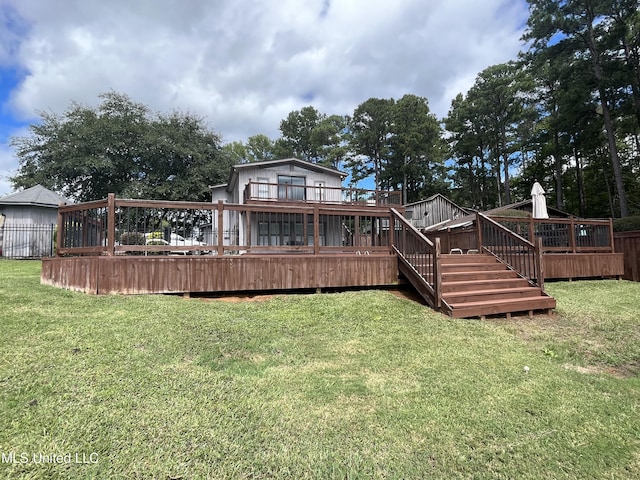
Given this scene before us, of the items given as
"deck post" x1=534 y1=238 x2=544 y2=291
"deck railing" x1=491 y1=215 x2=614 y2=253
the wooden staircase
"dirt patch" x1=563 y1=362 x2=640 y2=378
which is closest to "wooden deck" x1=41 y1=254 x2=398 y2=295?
the wooden staircase

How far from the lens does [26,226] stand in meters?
17.2

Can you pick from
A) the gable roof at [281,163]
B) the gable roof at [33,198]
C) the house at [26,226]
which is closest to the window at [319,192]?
the gable roof at [281,163]

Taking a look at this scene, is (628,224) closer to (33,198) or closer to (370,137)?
(370,137)

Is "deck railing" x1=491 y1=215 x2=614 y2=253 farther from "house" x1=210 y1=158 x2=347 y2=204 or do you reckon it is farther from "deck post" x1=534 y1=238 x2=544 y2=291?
"house" x1=210 y1=158 x2=347 y2=204

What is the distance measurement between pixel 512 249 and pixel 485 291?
1917 millimetres

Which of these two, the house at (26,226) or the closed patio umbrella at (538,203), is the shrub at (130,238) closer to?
the house at (26,226)

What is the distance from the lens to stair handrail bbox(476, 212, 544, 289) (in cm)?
680

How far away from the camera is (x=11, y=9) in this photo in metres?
10.6

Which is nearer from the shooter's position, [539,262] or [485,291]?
[485,291]

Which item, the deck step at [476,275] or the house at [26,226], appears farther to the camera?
the house at [26,226]

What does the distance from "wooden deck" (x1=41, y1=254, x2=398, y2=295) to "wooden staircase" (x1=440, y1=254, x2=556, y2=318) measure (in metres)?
1.44

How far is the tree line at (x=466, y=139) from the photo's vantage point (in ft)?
66.4

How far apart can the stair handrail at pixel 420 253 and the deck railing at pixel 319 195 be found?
7.20 m

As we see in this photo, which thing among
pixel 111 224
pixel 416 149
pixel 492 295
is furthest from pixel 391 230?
pixel 416 149
